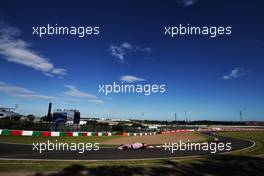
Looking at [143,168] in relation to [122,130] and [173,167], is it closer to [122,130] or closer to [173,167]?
[173,167]

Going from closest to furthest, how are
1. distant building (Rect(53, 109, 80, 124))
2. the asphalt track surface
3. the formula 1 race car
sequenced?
the asphalt track surface
the formula 1 race car
distant building (Rect(53, 109, 80, 124))

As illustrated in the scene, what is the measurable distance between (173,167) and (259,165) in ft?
21.5

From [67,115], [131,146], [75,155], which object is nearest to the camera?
[75,155]

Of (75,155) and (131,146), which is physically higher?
(75,155)

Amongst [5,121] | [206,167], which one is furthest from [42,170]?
[5,121]

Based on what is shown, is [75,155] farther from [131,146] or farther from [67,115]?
[67,115]

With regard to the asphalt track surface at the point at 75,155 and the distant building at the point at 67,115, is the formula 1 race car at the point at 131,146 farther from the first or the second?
the distant building at the point at 67,115

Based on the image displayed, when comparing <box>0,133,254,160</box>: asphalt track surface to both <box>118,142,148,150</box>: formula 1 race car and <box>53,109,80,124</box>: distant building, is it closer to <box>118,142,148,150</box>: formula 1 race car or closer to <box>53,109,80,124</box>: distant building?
<box>118,142,148,150</box>: formula 1 race car

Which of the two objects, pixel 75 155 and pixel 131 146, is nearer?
pixel 75 155

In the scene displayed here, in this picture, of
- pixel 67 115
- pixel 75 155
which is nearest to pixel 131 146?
pixel 75 155

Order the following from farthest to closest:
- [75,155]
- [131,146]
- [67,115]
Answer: [67,115], [131,146], [75,155]

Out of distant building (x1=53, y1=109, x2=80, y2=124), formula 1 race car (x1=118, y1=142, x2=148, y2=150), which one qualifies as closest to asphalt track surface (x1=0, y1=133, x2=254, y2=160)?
formula 1 race car (x1=118, y1=142, x2=148, y2=150)

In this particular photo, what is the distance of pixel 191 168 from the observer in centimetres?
1526

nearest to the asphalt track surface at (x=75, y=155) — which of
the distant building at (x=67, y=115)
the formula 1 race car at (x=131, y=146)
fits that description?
the formula 1 race car at (x=131, y=146)
